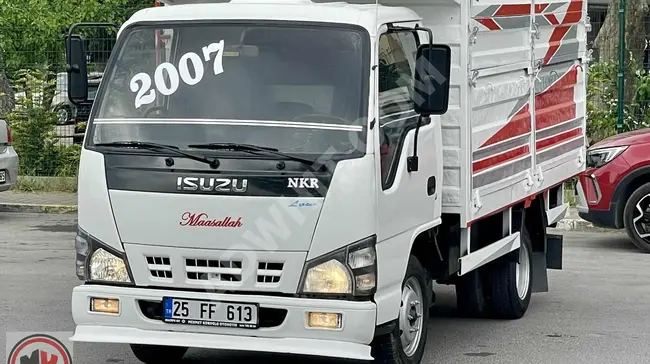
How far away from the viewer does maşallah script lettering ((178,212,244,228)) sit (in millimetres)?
6547

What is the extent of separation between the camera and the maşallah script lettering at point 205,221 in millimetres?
6547

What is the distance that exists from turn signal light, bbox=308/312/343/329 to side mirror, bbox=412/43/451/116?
1.33 metres

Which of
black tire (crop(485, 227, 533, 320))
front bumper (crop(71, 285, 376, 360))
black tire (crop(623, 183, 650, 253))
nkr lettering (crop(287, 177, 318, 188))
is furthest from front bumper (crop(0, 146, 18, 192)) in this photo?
nkr lettering (crop(287, 177, 318, 188))

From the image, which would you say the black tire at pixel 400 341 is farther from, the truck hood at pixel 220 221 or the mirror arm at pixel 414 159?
the truck hood at pixel 220 221

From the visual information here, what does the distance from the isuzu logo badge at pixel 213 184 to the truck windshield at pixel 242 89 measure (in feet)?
0.90

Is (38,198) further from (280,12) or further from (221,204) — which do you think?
(221,204)

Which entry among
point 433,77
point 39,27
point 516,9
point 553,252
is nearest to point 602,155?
point 553,252

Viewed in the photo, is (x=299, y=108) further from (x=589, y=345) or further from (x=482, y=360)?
(x=589, y=345)

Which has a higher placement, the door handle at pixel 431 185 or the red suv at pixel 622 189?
the door handle at pixel 431 185

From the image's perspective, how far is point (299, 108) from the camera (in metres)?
6.84

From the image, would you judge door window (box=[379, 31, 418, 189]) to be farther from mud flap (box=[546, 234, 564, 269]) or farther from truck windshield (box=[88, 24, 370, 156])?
mud flap (box=[546, 234, 564, 269])

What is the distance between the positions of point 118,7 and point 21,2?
1746 millimetres

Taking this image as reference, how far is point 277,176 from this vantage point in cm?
652

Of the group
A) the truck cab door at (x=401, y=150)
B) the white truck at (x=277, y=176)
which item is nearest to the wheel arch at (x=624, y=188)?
the white truck at (x=277, y=176)
